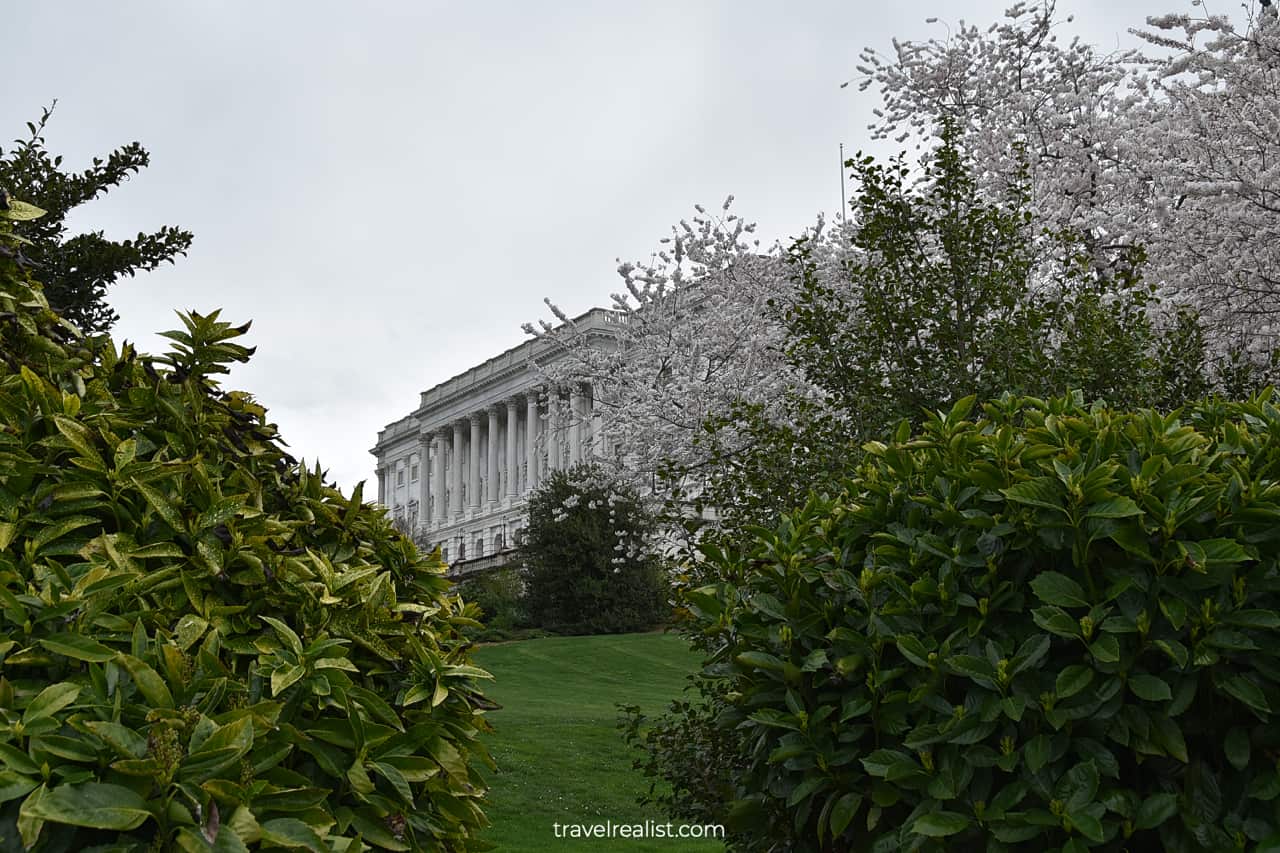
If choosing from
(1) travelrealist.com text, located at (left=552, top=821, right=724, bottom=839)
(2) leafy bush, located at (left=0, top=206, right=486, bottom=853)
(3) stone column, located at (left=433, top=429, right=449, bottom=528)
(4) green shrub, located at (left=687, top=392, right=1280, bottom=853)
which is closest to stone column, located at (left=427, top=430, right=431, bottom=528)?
(3) stone column, located at (left=433, top=429, right=449, bottom=528)

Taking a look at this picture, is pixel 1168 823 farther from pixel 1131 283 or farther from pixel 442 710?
pixel 1131 283

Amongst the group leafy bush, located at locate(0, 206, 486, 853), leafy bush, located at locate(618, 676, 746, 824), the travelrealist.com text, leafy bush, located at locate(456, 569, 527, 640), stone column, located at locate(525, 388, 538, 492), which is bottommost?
the travelrealist.com text

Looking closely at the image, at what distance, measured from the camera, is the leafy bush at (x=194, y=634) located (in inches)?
79.0

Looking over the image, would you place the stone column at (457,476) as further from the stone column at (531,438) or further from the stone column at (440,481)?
the stone column at (531,438)

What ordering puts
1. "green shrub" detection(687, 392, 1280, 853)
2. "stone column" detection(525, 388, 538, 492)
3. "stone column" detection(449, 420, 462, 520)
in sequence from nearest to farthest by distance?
"green shrub" detection(687, 392, 1280, 853), "stone column" detection(525, 388, 538, 492), "stone column" detection(449, 420, 462, 520)

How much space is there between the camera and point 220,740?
2.06 m

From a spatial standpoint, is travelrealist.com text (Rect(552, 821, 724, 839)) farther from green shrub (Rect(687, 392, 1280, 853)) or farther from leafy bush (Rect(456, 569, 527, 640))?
leafy bush (Rect(456, 569, 527, 640))

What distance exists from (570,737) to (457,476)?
6922 cm

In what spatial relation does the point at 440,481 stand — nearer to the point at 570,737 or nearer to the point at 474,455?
the point at 474,455

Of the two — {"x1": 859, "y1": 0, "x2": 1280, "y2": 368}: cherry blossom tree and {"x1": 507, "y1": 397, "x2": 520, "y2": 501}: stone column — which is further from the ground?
{"x1": 507, "y1": 397, "x2": 520, "y2": 501}: stone column

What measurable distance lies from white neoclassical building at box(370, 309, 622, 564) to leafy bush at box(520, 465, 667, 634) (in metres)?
26.3

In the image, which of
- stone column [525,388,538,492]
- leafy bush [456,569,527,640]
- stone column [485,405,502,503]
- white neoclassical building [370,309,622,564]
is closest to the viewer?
leafy bush [456,569,527,640]

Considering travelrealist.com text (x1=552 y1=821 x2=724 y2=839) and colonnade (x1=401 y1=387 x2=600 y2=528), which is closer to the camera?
travelrealist.com text (x1=552 y1=821 x2=724 y2=839)

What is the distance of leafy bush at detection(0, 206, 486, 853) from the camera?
201 cm
